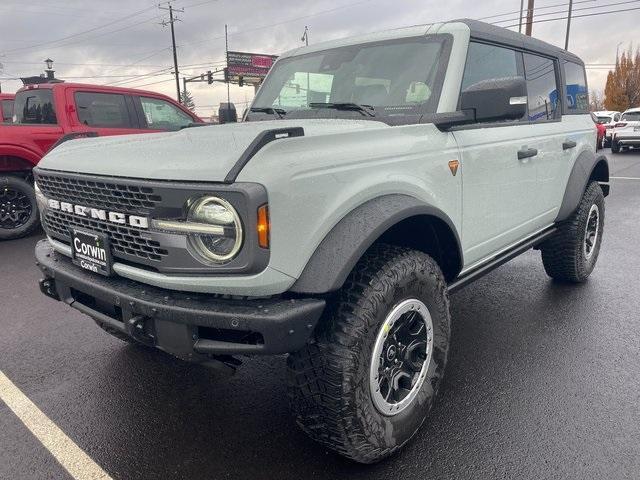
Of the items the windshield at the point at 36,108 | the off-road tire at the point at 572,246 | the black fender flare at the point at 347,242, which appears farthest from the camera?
the windshield at the point at 36,108

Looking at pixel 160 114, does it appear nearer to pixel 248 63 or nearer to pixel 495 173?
pixel 495 173

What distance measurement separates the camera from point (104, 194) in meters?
2.07

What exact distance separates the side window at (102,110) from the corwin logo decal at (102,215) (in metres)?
5.21

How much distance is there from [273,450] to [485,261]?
5.55ft

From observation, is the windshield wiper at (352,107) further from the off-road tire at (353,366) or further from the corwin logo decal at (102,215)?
the corwin logo decal at (102,215)

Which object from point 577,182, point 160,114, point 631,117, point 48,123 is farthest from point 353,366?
point 631,117

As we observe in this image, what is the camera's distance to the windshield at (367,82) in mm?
2666

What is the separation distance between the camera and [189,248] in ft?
6.04

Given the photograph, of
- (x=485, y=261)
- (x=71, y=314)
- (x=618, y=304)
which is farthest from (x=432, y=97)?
(x=71, y=314)

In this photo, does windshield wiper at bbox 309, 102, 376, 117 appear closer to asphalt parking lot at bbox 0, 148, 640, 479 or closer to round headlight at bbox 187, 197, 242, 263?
round headlight at bbox 187, 197, 242, 263

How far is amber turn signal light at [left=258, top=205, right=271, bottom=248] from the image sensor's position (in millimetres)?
1724

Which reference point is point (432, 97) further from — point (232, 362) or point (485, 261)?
point (232, 362)

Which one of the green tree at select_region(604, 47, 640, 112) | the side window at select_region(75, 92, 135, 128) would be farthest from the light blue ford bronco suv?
the green tree at select_region(604, 47, 640, 112)

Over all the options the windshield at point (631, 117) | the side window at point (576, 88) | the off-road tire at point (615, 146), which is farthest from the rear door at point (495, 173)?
the off-road tire at point (615, 146)
